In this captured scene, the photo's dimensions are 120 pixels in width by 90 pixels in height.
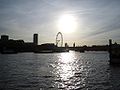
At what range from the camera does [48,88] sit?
3017 centimetres

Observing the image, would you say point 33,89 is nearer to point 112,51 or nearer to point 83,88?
point 83,88

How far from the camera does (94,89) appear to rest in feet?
98.5

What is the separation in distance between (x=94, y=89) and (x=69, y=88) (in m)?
3.63

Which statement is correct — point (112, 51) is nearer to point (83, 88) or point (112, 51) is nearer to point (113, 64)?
point (113, 64)

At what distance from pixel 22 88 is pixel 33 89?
1.79 metres

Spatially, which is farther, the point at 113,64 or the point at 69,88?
the point at 113,64

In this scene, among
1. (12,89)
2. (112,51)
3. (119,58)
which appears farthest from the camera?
(112,51)

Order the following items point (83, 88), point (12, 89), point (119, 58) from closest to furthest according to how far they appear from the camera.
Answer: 1. point (12, 89)
2. point (83, 88)
3. point (119, 58)

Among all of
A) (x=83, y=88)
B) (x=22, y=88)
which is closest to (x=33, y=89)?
(x=22, y=88)

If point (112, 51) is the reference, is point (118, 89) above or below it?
below

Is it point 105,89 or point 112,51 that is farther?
point 112,51

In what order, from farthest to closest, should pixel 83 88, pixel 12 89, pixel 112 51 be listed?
pixel 112 51 < pixel 83 88 < pixel 12 89

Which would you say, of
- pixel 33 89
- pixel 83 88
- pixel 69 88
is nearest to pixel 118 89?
pixel 83 88

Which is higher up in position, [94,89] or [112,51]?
[112,51]
